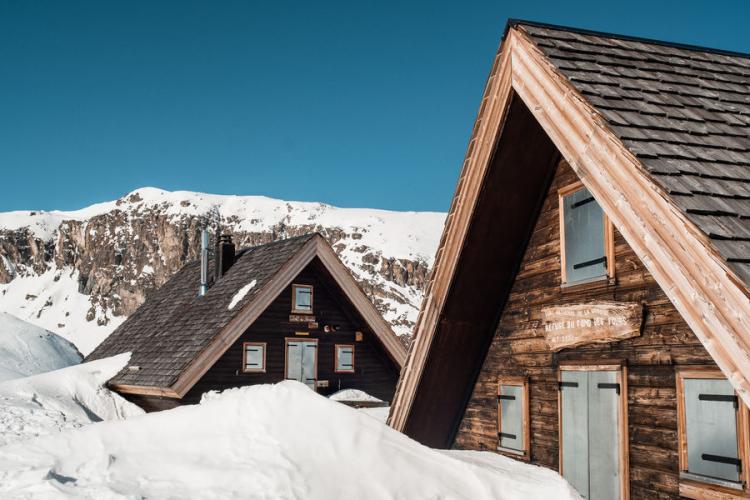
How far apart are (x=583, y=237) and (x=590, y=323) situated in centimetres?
81

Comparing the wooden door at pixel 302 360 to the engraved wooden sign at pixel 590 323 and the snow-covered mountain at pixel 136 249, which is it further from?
the snow-covered mountain at pixel 136 249

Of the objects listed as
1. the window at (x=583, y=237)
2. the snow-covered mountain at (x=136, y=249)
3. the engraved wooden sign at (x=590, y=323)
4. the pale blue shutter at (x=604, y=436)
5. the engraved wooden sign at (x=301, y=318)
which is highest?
the snow-covered mountain at (x=136, y=249)

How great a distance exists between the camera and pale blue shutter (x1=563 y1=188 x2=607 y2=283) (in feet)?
22.8

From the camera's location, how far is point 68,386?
749 inches

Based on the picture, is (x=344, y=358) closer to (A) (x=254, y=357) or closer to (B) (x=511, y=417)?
(A) (x=254, y=357)

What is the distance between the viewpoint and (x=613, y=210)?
202 inches

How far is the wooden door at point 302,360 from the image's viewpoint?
20.9 meters

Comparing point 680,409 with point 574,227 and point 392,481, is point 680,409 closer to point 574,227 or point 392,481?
point 574,227

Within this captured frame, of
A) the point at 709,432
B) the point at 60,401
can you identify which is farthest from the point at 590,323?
the point at 60,401

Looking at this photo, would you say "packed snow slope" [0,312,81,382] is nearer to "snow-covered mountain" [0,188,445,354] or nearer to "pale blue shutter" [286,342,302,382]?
"pale blue shutter" [286,342,302,382]

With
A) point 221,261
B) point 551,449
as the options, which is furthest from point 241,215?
point 551,449

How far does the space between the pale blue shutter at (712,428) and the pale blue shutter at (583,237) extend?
1.43 meters

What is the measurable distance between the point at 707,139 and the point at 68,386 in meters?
17.4

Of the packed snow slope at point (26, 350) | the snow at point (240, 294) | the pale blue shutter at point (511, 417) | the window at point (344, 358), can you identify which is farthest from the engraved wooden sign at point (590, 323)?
the packed snow slope at point (26, 350)
